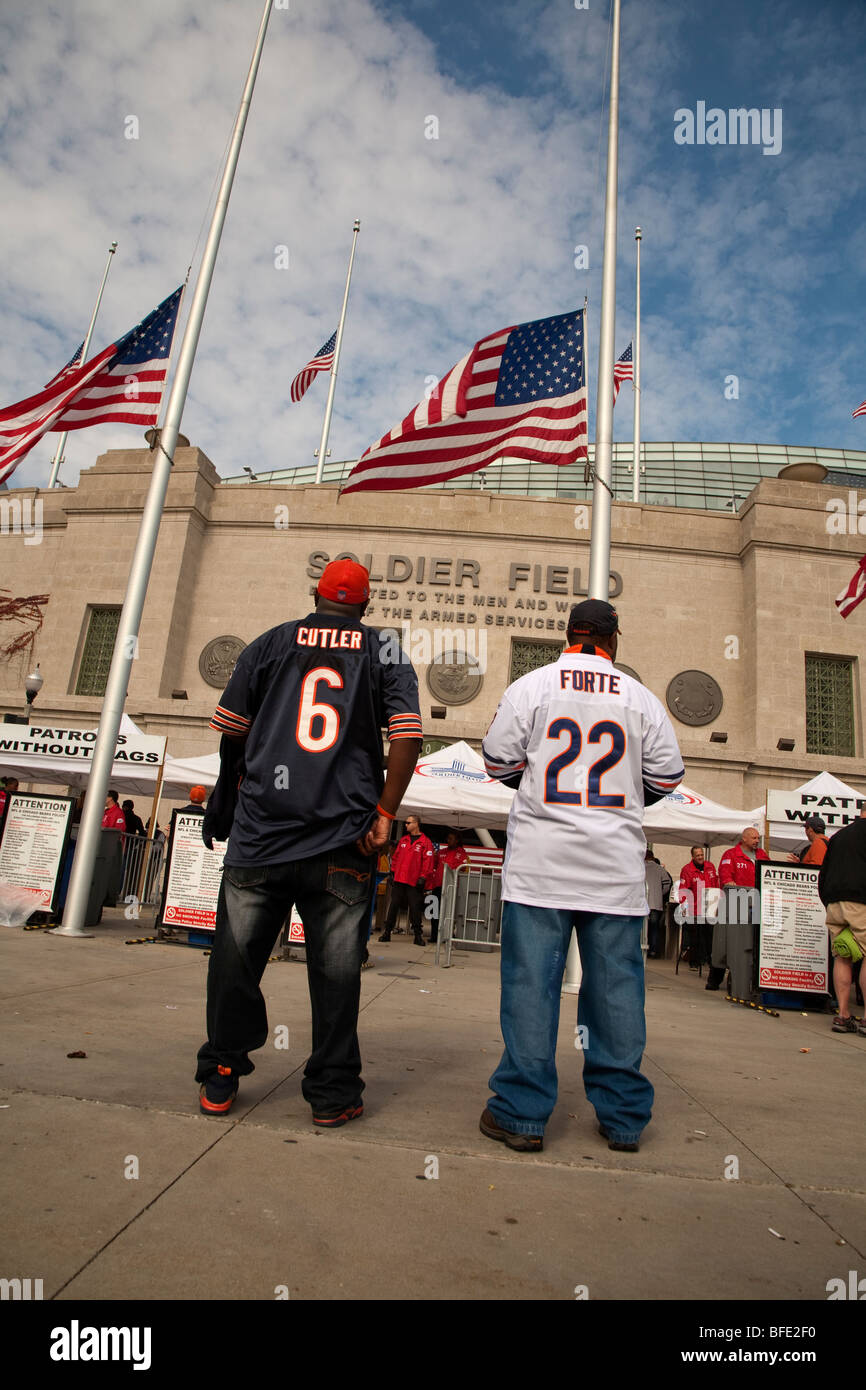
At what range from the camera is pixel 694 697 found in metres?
21.4

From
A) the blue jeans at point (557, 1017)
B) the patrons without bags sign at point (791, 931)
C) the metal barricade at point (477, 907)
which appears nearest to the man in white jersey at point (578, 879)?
the blue jeans at point (557, 1017)

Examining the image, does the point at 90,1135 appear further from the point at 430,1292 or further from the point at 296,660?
the point at 296,660

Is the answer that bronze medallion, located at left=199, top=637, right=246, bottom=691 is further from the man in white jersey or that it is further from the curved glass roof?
the man in white jersey

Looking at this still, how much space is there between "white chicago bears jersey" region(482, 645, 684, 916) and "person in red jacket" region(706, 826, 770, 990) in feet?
20.9

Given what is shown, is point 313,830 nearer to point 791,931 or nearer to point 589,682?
point 589,682

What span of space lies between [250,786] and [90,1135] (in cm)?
123

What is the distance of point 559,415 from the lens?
10266mm

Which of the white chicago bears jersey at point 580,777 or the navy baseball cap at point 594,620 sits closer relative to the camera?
the white chicago bears jersey at point 580,777

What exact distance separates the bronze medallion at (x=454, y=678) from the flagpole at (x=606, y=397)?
11633 mm

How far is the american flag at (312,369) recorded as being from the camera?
20484 mm

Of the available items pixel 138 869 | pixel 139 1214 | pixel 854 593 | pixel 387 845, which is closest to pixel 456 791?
pixel 138 869

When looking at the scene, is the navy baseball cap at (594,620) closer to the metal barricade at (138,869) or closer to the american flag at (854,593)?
the metal barricade at (138,869)

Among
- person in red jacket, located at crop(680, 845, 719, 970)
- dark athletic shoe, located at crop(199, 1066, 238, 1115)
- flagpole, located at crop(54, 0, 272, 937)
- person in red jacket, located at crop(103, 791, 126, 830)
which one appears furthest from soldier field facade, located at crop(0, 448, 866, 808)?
dark athletic shoe, located at crop(199, 1066, 238, 1115)
